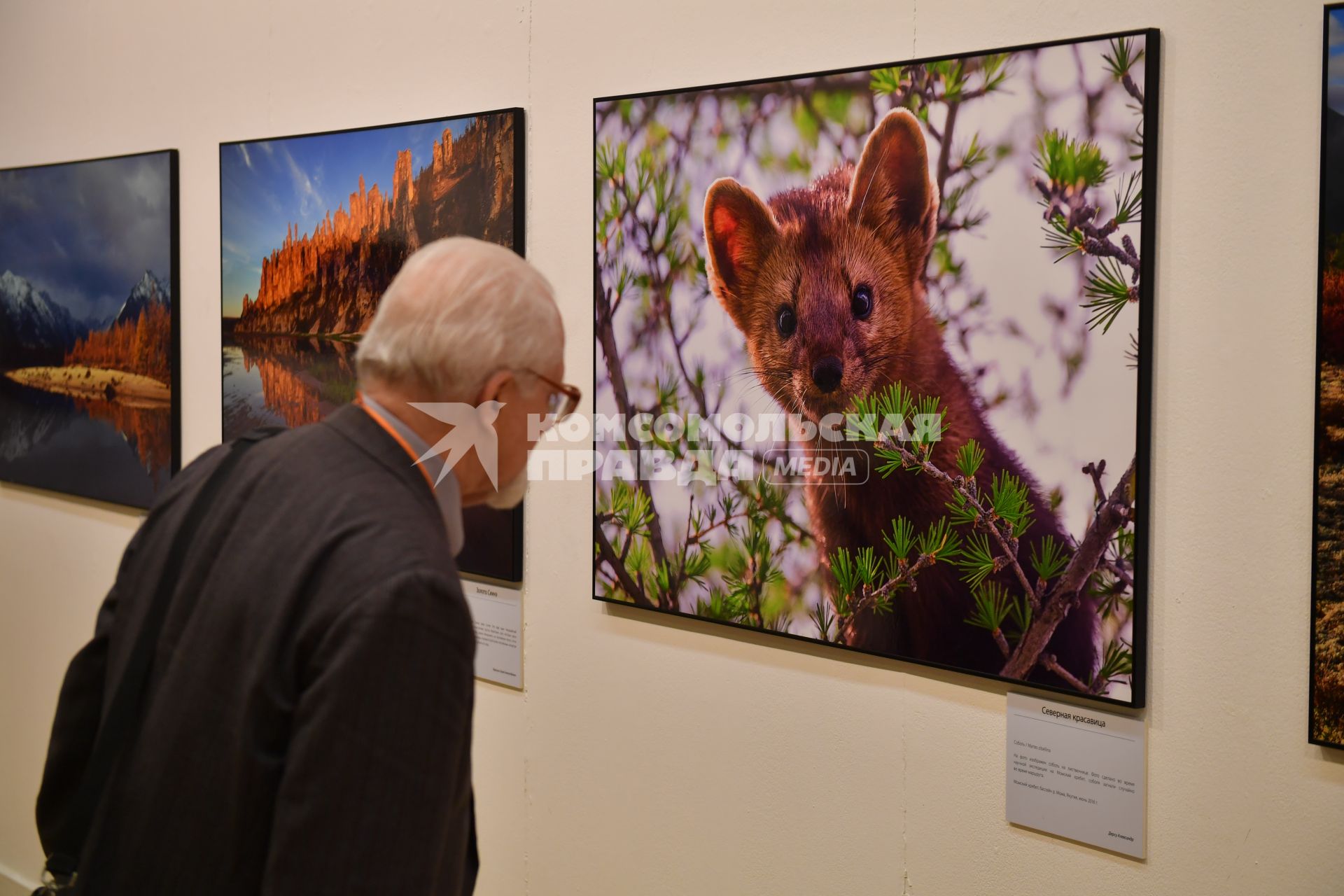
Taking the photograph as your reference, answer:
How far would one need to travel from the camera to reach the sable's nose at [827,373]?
82.6 inches

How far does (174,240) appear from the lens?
3547mm

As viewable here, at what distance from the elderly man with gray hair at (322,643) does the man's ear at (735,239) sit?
2.62 feet

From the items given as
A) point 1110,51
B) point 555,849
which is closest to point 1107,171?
point 1110,51

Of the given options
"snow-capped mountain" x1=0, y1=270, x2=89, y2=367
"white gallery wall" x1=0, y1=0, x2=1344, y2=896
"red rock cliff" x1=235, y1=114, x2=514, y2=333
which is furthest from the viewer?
"snow-capped mountain" x1=0, y1=270, x2=89, y2=367

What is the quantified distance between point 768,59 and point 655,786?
154cm

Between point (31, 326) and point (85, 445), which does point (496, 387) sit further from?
point (31, 326)

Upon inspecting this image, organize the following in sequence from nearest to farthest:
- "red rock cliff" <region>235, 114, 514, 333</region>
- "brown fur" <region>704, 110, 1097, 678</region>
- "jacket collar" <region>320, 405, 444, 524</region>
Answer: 1. "jacket collar" <region>320, 405, 444, 524</region>
2. "brown fur" <region>704, 110, 1097, 678</region>
3. "red rock cliff" <region>235, 114, 514, 333</region>

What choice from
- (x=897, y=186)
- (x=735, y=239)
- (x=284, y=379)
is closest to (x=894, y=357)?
(x=897, y=186)

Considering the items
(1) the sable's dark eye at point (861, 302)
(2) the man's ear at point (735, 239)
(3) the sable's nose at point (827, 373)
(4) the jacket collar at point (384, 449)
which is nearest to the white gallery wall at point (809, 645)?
(2) the man's ear at point (735, 239)

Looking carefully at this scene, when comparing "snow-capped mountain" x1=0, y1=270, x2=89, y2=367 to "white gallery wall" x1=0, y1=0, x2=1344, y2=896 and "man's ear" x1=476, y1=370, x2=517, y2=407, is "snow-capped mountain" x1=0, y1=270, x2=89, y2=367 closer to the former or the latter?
"white gallery wall" x1=0, y1=0, x2=1344, y2=896

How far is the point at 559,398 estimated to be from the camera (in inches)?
59.3

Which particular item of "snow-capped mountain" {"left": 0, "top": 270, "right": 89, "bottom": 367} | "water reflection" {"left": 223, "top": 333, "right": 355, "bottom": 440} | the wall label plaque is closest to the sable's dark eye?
the wall label plaque

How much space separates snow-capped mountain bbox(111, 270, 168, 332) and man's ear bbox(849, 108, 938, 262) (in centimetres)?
248

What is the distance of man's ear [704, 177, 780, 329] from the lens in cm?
218
